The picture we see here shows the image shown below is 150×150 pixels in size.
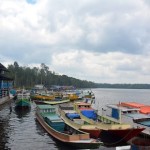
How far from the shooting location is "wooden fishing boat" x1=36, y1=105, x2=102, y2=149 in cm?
2854

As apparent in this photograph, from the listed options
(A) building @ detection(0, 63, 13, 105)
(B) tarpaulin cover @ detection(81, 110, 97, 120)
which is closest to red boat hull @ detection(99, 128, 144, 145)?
(B) tarpaulin cover @ detection(81, 110, 97, 120)

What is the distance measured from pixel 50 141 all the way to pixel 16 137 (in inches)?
186

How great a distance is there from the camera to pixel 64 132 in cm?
3459

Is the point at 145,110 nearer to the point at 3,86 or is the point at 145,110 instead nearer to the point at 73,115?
the point at 73,115

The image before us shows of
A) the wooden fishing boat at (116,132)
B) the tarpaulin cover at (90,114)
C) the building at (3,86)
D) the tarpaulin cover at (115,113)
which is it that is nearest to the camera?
the wooden fishing boat at (116,132)

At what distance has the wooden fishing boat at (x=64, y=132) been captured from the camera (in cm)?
2854

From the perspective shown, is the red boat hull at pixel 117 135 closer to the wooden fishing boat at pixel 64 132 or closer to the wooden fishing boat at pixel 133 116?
the wooden fishing boat at pixel 133 116

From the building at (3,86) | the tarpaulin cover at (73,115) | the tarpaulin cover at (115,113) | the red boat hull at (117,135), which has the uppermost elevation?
the building at (3,86)

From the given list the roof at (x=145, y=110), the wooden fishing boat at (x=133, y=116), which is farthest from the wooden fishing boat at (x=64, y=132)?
the roof at (x=145, y=110)

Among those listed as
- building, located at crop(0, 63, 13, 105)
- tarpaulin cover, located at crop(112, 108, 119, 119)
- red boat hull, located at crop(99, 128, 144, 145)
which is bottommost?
red boat hull, located at crop(99, 128, 144, 145)

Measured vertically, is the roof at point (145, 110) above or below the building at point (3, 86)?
below

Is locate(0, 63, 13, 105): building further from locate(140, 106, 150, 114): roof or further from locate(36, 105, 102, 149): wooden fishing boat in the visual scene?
locate(140, 106, 150, 114): roof

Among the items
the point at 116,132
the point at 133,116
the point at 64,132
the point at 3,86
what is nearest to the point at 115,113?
the point at 133,116

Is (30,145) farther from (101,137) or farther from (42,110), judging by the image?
(42,110)
